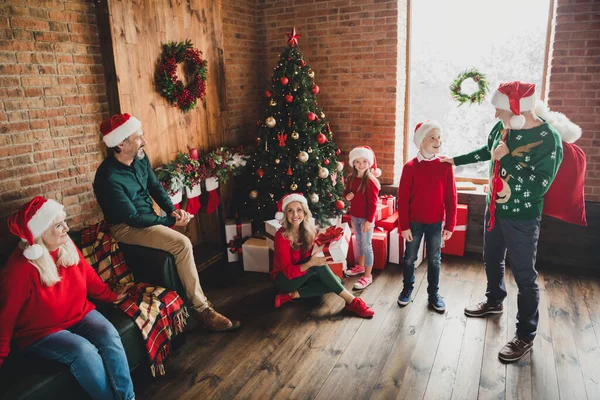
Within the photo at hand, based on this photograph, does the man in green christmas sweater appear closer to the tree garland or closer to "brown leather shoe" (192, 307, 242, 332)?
"brown leather shoe" (192, 307, 242, 332)

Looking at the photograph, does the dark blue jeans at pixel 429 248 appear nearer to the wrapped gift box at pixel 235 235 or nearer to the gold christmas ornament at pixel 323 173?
the gold christmas ornament at pixel 323 173

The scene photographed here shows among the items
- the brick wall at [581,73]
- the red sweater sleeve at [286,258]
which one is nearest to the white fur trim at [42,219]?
the red sweater sleeve at [286,258]

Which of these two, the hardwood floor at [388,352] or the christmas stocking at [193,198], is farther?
the christmas stocking at [193,198]

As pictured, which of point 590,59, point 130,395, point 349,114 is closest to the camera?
point 130,395

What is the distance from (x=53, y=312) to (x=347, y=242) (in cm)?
260

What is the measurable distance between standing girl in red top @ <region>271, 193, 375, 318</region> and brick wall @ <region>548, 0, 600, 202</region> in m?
2.63

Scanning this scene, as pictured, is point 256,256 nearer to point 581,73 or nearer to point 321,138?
point 321,138

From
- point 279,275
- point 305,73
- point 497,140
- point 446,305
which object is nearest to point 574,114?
point 497,140

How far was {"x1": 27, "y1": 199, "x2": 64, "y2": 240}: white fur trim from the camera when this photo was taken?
2354 millimetres

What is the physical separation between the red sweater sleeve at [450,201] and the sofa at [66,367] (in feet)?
6.70

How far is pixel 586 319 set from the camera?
3379 millimetres

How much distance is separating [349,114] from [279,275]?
235 centimetres

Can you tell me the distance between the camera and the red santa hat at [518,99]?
2699 mm

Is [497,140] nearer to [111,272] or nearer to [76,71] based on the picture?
[111,272]
